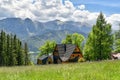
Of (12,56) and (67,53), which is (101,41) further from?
(12,56)

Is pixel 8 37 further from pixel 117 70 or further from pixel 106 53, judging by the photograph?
pixel 117 70

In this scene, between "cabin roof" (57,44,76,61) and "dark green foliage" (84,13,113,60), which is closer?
"dark green foliage" (84,13,113,60)

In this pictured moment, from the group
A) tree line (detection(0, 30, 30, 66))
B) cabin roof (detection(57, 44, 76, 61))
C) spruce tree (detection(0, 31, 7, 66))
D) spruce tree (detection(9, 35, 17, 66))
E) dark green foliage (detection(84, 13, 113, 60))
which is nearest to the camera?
dark green foliage (detection(84, 13, 113, 60))

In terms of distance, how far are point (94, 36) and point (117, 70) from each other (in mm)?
63542

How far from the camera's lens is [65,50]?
328ft

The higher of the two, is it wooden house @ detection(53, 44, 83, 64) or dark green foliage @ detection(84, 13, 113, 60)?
dark green foliage @ detection(84, 13, 113, 60)

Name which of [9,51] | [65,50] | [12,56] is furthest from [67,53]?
[9,51]

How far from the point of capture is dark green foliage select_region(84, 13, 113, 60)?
7481 centimetres

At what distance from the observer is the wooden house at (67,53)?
320 feet

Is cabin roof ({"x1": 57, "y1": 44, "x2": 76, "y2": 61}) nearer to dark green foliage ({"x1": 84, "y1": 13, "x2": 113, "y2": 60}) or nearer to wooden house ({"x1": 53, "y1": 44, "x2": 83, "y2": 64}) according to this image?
wooden house ({"x1": 53, "y1": 44, "x2": 83, "y2": 64})

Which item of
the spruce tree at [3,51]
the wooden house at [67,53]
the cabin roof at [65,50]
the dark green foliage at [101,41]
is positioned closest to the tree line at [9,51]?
the spruce tree at [3,51]

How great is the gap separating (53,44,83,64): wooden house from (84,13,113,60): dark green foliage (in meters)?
19.4

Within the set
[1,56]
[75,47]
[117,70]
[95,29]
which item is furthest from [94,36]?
[117,70]

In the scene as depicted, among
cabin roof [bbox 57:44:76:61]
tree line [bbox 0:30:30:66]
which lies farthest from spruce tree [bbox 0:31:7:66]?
cabin roof [bbox 57:44:76:61]
